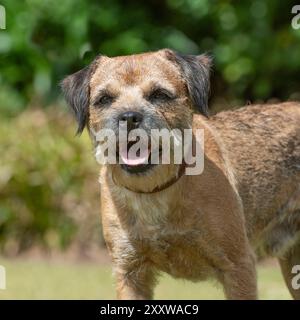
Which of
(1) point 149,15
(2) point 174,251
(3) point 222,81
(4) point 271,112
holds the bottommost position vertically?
(2) point 174,251

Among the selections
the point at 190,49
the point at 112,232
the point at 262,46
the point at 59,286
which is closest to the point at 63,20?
the point at 190,49

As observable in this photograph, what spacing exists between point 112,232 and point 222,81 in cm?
960

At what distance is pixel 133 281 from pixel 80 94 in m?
1.26

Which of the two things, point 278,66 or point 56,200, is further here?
point 278,66

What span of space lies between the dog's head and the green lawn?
8.10 feet

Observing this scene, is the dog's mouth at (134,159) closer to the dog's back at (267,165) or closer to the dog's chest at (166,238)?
the dog's chest at (166,238)

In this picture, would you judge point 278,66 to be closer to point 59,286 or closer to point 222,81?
point 222,81

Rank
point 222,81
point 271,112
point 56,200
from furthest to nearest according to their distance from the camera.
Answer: point 222,81 < point 56,200 < point 271,112

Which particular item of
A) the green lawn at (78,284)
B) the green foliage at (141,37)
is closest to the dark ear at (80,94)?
the green lawn at (78,284)

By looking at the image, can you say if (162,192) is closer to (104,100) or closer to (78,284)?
(104,100)

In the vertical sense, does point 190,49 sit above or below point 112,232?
above

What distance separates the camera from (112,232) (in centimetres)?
609

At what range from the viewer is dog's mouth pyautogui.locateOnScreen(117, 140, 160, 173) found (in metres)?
→ 5.72

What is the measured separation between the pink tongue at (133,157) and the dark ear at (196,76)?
1.70 ft
